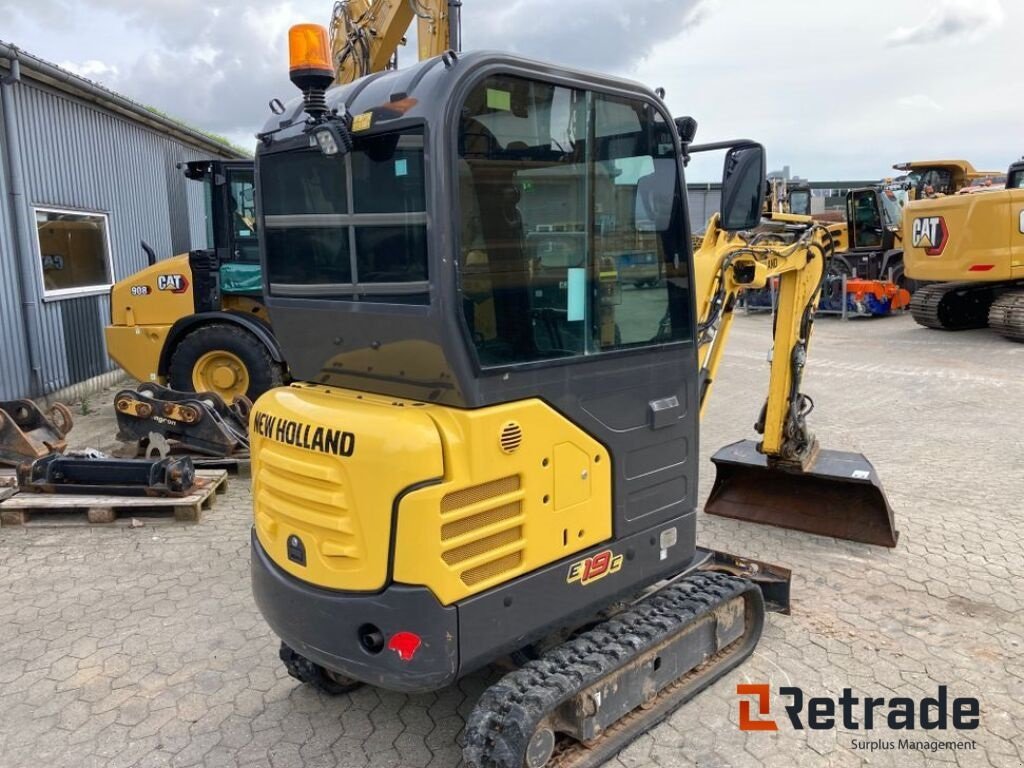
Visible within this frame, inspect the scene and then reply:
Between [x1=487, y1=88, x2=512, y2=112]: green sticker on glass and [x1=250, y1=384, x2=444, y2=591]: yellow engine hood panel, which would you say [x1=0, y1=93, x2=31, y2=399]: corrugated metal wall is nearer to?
[x1=250, y1=384, x2=444, y2=591]: yellow engine hood panel

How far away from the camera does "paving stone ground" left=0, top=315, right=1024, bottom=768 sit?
3123mm

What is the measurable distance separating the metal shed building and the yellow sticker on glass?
687cm

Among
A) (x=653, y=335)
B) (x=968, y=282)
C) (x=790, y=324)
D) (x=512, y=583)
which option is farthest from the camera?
(x=968, y=282)

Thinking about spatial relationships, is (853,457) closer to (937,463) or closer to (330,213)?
(937,463)

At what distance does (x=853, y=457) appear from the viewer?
544 cm

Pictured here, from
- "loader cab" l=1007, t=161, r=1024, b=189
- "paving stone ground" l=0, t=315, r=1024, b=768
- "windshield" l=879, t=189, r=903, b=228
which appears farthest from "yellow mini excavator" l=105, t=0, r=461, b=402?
"windshield" l=879, t=189, r=903, b=228

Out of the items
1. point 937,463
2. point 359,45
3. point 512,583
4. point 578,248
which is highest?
point 359,45

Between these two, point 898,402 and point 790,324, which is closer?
point 790,324

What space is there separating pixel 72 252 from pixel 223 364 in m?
3.30

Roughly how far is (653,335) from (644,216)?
46 centimetres

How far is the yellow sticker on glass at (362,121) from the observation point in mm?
2656

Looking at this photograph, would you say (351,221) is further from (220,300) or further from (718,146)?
(220,300)

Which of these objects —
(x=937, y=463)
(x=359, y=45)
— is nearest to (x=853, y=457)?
(x=937, y=463)

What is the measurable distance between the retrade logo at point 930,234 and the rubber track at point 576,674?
11.7m
